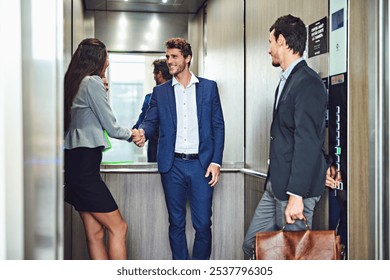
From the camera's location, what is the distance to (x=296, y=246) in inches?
94.0

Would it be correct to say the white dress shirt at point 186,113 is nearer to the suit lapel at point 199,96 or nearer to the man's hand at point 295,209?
the suit lapel at point 199,96

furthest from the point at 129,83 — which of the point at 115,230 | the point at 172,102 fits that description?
the point at 115,230

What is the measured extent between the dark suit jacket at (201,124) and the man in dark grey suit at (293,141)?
72cm

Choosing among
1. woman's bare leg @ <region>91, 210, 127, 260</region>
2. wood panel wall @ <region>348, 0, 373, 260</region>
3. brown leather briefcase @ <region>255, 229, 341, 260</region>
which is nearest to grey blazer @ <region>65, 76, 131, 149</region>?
woman's bare leg @ <region>91, 210, 127, 260</region>

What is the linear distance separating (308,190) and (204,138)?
40.4 inches

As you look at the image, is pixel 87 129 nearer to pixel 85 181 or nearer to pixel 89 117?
pixel 89 117

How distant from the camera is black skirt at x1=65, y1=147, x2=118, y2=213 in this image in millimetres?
2785

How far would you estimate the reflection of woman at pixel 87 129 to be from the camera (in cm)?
278

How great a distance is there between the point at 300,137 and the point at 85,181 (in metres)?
1.07

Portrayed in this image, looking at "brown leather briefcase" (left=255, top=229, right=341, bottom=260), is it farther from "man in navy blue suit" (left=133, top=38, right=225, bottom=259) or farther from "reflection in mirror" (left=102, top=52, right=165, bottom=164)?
"reflection in mirror" (left=102, top=52, right=165, bottom=164)

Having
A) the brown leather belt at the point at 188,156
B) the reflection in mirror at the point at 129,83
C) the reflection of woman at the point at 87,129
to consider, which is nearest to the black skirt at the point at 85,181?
the reflection of woman at the point at 87,129

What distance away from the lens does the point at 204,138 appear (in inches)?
131
